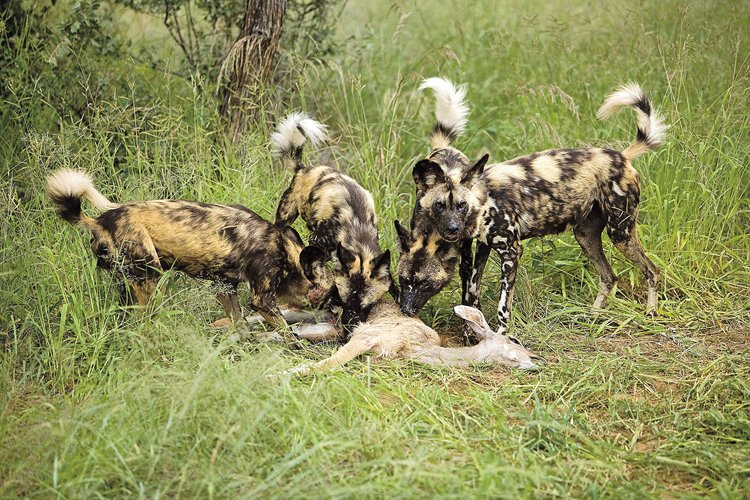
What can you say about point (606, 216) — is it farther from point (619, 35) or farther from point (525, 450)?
point (619, 35)

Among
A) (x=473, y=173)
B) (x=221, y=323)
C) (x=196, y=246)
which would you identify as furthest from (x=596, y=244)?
(x=196, y=246)

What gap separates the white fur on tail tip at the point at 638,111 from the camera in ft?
15.8

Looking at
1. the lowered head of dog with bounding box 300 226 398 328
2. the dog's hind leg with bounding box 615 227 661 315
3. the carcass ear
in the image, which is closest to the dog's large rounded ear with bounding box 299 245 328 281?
the lowered head of dog with bounding box 300 226 398 328

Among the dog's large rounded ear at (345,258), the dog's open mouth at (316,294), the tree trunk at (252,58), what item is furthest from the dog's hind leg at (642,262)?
the tree trunk at (252,58)

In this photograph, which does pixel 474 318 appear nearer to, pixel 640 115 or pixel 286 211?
pixel 286 211

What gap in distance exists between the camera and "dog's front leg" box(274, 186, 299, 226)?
16.5 feet

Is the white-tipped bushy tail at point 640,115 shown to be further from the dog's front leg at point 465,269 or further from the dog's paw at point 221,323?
the dog's paw at point 221,323

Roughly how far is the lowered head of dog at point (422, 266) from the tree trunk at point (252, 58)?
1.62 m

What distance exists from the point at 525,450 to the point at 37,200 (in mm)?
2910

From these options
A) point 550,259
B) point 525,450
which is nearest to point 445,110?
point 550,259

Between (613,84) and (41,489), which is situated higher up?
(613,84)

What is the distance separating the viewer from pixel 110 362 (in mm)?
3842

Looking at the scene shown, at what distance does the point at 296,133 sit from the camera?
505cm

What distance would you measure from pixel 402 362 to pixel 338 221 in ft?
3.10
